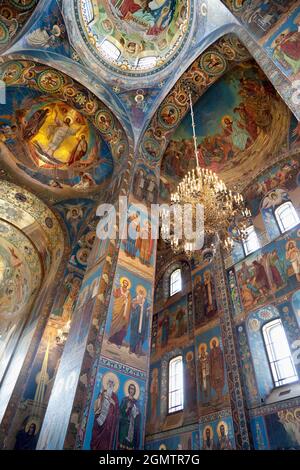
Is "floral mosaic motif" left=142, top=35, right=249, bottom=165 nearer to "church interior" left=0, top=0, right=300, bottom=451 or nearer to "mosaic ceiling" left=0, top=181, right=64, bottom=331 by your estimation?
"church interior" left=0, top=0, right=300, bottom=451

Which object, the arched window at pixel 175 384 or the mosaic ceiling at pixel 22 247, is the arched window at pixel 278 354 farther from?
the mosaic ceiling at pixel 22 247

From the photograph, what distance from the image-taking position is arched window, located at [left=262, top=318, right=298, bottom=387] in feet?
21.4

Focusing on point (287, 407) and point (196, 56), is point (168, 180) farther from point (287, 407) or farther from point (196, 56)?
point (287, 407)

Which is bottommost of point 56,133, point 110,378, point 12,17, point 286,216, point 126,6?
point 110,378

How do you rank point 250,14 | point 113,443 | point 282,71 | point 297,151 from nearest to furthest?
point 113,443, point 282,71, point 250,14, point 297,151

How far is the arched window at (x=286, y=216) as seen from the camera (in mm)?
8398

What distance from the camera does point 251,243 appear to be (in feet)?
30.1

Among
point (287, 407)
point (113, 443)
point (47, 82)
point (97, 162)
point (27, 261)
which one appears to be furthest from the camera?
point (27, 261)

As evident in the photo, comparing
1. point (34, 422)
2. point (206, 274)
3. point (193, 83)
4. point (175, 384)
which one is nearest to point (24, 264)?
point (34, 422)

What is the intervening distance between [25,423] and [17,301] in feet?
17.7

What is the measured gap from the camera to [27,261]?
12.6m

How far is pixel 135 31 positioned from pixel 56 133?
14.2ft

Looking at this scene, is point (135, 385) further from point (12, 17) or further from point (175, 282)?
point (12, 17)

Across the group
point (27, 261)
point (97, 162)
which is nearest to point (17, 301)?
point (27, 261)
